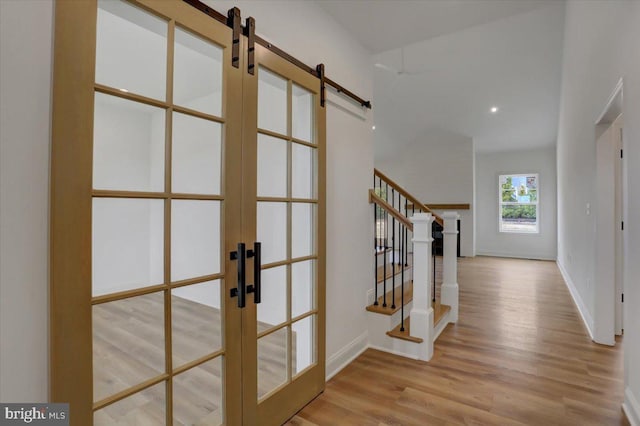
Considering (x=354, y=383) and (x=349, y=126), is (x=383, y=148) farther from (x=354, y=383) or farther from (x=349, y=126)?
(x=354, y=383)

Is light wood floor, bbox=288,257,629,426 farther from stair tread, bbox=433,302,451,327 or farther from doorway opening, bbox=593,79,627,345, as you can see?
doorway opening, bbox=593,79,627,345

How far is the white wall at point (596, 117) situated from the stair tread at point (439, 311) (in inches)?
56.4

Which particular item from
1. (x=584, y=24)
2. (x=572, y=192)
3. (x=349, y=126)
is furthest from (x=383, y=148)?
(x=349, y=126)

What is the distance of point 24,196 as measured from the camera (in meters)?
1.00

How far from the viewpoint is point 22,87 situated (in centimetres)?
99

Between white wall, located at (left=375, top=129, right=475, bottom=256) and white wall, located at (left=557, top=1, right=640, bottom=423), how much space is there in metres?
3.23

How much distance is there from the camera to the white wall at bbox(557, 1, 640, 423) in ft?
6.22

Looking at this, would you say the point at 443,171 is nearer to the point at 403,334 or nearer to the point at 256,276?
the point at 403,334

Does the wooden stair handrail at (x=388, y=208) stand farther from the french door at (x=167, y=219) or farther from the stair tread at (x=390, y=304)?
the french door at (x=167, y=219)

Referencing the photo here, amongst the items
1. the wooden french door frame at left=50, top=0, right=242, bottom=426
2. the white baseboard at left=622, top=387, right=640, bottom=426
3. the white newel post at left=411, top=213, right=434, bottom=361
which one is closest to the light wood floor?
the white baseboard at left=622, top=387, right=640, bottom=426

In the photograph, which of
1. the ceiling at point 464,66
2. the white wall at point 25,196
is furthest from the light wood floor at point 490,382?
the ceiling at point 464,66

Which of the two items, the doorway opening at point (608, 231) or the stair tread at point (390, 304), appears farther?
the doorway opening at point (608, 231)

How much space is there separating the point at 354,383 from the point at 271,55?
7.68 feet

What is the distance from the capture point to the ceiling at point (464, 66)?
246 centimetres
